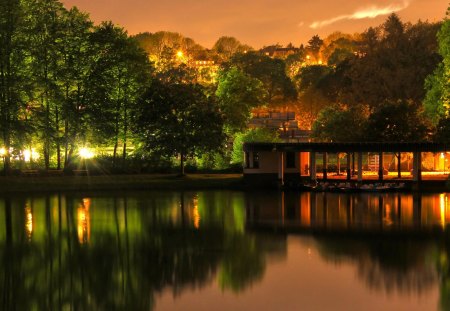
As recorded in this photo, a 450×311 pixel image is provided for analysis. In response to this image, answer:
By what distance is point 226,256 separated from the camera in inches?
1219

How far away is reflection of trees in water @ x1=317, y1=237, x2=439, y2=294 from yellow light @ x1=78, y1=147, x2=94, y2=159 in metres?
44.2

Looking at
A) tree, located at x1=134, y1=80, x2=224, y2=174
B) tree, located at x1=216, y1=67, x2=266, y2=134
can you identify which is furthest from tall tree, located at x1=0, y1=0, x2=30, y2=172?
tree, located at x1=216, y1=67, x2=266, y2=134

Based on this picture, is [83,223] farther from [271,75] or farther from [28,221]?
[271,75]

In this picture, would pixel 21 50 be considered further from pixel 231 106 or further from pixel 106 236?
pixel 106 236

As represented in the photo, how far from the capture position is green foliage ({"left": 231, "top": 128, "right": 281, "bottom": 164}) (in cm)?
7738

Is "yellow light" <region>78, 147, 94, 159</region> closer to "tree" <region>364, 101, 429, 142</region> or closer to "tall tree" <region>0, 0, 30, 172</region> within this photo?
"tall tree" <region>0, 0, 30, 172</region>

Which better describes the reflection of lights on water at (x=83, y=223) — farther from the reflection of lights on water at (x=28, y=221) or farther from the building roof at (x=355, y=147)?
the building roof at (x=355, y=147)

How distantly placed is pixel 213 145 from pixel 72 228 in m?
33.7

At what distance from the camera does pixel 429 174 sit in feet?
237

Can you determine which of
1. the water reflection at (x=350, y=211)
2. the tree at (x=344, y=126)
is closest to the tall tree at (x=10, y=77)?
the water reflection at (x=350, y=211)

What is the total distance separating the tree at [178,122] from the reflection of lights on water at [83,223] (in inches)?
800

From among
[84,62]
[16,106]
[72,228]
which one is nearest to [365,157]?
[84,62]

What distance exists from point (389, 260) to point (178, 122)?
44.4 meters

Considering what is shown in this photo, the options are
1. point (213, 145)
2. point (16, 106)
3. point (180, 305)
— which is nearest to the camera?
point (180, 305)
